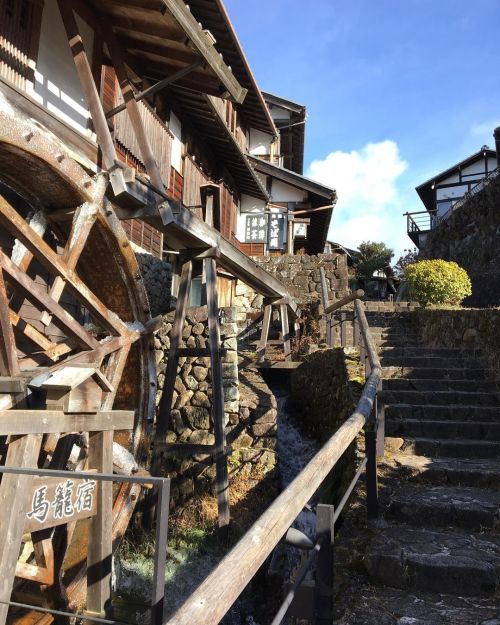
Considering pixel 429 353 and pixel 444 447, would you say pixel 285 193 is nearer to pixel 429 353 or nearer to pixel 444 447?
pixel 429 353

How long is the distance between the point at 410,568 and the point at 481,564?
414 mm

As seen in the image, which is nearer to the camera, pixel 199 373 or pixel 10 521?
pixel 10 521

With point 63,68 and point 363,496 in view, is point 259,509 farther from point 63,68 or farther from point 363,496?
point 63,68

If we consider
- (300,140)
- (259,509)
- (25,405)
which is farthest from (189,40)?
(300,140)

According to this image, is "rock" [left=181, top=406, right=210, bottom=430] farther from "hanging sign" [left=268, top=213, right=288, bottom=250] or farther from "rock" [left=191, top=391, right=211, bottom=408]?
"hanging sign" [left=268, top=213, right=288, bottom=250]

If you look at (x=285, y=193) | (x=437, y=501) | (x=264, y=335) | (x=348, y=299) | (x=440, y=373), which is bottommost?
(x=437, y=501)

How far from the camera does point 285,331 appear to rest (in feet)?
35.5

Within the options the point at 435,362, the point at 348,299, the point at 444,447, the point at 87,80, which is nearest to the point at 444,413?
the point at 444,447

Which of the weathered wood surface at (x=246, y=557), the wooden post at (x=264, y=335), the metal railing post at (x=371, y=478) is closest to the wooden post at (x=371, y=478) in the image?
the metal railing post at (x=371, y=478)

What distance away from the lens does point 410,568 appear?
2980mm

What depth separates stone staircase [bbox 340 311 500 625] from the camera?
280 cm

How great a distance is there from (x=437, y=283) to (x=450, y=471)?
7724 mm

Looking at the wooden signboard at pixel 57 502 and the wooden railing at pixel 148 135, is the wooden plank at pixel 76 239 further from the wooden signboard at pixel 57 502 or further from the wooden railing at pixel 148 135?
the wooden railing at pixel 148 135

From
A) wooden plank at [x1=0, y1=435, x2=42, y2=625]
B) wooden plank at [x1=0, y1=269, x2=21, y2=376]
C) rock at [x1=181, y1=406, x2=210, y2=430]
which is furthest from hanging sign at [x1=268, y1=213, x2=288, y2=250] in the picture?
wooden plank at [x1=0, y1=435, x2=42, y2=625]
